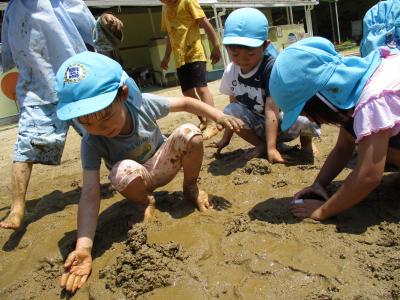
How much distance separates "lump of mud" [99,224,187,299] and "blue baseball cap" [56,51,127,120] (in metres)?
0.62

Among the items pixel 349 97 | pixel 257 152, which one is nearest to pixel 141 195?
pixel 257 152

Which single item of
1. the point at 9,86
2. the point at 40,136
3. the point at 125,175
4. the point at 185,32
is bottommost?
the point at 9,86

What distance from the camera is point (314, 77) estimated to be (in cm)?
173

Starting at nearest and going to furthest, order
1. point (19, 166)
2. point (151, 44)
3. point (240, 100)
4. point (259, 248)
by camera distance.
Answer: point (259, 248) → point (19, 166) → point (240, 100) → point (151, 44)

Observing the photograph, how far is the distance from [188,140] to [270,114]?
0.86 metres

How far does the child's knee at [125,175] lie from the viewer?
2.21m

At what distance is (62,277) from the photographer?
74.5 inches

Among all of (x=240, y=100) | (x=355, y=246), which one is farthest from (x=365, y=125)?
(x=240, y=100)

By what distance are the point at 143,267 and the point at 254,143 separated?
1.67m

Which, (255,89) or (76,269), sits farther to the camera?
(255,89)

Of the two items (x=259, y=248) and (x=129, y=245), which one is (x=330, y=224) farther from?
(x=129, y=245)

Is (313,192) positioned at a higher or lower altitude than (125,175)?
lower

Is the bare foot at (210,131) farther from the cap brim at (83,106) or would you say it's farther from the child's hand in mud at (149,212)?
the cap brim at (83,106)

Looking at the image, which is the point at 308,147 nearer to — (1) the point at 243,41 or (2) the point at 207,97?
(1) the point at 243,41
